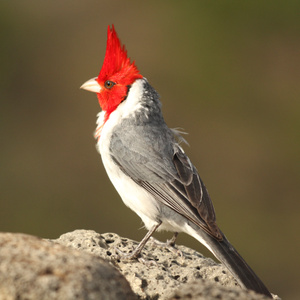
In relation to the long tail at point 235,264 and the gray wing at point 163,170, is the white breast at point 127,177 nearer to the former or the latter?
the gray wing at point 163,170

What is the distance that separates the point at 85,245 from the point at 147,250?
63 cm

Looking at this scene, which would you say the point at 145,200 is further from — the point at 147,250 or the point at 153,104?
the point at 153,104

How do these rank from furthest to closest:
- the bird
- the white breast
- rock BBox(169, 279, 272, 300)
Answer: the white breast, the bird, rock BBox(169, 279, 272, 300)

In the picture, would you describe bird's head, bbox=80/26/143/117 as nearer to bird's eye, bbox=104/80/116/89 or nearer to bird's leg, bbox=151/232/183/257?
bird's eye, bbox=104/80/116/89

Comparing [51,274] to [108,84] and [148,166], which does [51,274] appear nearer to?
[148,166]

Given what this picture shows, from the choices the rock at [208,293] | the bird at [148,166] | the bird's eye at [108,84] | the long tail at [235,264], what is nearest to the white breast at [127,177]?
the bird at [148,166]

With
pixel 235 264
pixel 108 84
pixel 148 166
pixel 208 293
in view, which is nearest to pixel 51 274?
pixel 208 293

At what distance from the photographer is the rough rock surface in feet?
11.3

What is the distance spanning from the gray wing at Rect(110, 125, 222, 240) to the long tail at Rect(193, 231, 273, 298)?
0.29 ft

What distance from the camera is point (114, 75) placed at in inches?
184

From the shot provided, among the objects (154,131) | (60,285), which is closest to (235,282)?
(154,131)

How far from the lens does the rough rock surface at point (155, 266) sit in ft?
11.3

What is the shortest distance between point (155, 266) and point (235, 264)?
568 millimetres

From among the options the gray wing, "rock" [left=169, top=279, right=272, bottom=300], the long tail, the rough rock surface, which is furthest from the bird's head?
"rock" [left=169, top=279, right=272, bottom=300]
